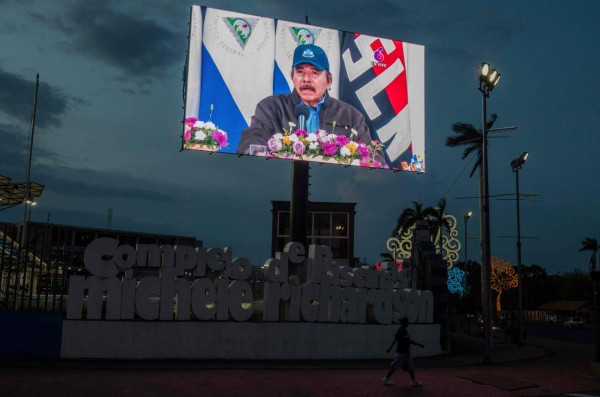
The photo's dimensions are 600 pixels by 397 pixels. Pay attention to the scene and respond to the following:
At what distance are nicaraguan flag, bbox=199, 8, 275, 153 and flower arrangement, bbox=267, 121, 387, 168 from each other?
5.48 feet

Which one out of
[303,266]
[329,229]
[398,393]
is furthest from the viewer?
[329,229]

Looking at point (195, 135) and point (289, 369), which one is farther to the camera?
point (195, 135)

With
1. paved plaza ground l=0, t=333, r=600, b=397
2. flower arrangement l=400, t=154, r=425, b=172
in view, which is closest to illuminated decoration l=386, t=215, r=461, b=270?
flower arrangement l=400, t=154, r=425, b=172

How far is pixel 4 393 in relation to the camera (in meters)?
12.5

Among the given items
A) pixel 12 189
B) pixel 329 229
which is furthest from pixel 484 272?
pixel 329 229

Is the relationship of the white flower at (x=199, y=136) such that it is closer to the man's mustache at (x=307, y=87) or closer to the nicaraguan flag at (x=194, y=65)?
the nicaraguan flag at (x=194, y=65)

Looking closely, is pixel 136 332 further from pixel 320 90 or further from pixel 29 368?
pixel 320 90

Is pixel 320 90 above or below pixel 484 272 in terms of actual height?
above

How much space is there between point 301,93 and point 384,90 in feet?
13.7

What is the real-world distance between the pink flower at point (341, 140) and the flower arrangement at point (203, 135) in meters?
4.94

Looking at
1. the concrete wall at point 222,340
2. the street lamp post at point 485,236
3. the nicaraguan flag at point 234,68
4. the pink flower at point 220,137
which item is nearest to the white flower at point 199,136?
the pink flower at point 220,137

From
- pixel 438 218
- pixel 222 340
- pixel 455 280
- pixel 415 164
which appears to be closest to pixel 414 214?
pixel 438 218

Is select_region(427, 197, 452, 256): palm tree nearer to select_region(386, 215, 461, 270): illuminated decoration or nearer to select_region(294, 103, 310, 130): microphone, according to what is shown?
select_region(386, 215, 461, 270): illuminated decoration

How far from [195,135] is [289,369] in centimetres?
1064
